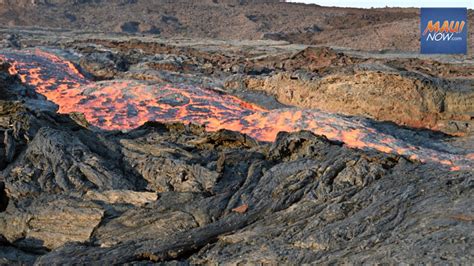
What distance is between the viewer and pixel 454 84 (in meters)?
13.5

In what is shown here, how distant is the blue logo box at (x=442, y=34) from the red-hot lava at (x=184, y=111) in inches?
687

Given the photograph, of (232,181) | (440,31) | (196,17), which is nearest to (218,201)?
(232,181)

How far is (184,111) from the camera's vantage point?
12.6 metres

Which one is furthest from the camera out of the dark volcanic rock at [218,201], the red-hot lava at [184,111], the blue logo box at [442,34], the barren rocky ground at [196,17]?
the barren rocky ground at [196,17]

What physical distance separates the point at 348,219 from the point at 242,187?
1.43 metres

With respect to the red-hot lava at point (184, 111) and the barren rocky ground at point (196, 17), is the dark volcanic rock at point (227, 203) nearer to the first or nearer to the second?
the red-hot lava at point (184, 111)

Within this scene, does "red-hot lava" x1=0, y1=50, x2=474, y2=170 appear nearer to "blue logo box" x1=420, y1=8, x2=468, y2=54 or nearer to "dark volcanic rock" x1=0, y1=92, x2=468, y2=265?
"dark volcanic rock" x1=0, y1=92, x2=468, y2=265

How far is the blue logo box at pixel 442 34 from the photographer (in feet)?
90.3

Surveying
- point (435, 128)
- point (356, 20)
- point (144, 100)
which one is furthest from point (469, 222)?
point (356, 20)

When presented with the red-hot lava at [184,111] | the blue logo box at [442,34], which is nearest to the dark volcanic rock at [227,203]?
the red-hot lava at [184,111]

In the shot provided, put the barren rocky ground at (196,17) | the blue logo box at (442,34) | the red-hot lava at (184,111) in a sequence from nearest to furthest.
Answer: the red-hot lava at (184,111) < the blue logo box at (442,34) < the barren rocky ground at (196,17)

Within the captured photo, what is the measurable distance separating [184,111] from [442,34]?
809 inches

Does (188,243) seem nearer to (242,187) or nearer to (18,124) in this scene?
(242,187)

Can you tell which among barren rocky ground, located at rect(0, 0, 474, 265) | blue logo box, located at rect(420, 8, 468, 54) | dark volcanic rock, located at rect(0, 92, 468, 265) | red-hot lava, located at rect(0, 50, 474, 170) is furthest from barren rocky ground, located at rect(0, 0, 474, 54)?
dark volcanic rock, located at rect(0, 92, 468, 265)
